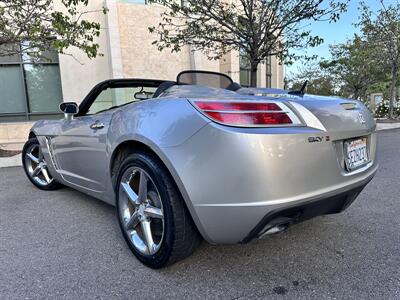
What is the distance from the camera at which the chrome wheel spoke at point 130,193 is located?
94.6 inches

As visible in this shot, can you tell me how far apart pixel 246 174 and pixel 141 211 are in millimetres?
986

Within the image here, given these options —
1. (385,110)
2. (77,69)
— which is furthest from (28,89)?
(385,110)

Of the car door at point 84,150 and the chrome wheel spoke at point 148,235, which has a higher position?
the car door at point 84,150

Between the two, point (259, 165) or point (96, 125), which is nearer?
point (259, 165)

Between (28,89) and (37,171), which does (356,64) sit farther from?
(37,171)

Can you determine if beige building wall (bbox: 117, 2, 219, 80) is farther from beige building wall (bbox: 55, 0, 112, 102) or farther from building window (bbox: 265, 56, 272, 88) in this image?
building window (bbox: 265, 56, 272, 88)

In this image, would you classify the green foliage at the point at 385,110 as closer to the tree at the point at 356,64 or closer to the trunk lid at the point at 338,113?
the tree at the point at 356,64

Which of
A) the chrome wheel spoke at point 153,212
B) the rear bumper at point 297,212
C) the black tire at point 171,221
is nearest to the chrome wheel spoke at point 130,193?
the chrome wheel spoke at point 153,212

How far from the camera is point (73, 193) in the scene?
4297mm

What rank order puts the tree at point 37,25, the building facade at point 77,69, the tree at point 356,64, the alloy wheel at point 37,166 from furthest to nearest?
1. the tree at point 356,64
2. the building facade at point 77,69
3. the tree at point 37,25
4. the alloy wheel at point 37,166

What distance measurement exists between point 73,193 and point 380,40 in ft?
59.0

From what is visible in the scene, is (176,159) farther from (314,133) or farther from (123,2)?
(123,2)

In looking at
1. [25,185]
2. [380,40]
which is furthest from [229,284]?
[380,40]

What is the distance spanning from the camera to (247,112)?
1829 millimetres
